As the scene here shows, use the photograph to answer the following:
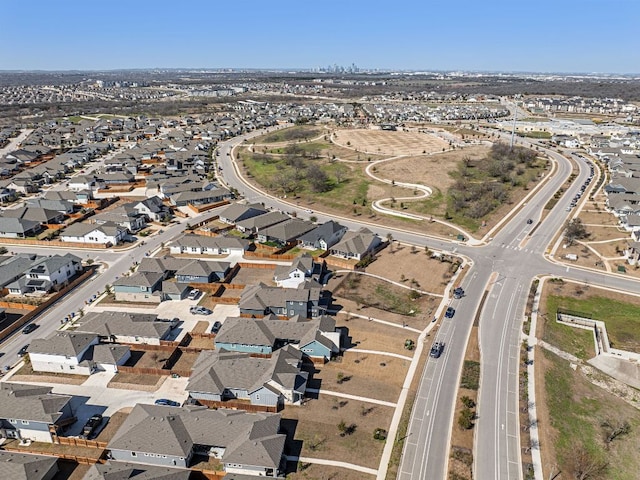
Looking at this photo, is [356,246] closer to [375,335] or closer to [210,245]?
[375,335]

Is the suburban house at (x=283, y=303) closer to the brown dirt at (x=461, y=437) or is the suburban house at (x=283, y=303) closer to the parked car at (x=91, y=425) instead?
the brown dirt at (x=461, y=437)

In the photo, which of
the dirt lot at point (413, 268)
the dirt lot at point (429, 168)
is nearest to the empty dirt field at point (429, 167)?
the dirt lot at point (429, 168)

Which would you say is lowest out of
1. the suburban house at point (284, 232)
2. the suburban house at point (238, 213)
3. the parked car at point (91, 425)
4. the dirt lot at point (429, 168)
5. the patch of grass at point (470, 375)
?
the parked car at point (91, 425)

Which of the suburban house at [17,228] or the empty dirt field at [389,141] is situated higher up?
the empty dirt field at [389,141]

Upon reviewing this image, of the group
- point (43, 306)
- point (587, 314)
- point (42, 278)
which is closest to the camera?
point (587, 314)

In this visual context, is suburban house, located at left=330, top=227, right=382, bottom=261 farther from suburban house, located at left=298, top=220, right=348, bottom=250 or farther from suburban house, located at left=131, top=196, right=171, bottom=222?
suburban house, located at left=131, top=196, right=171, bottom=222

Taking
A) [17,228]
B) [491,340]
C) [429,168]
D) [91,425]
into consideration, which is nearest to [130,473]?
[91,425]

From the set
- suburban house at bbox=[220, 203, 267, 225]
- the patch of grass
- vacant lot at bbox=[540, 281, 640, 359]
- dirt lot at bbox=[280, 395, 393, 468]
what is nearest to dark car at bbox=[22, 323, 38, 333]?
dirt lot at bbox=[280, 395, 393, 468]
